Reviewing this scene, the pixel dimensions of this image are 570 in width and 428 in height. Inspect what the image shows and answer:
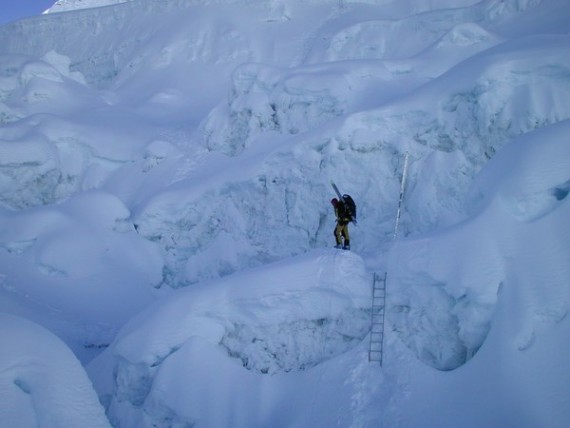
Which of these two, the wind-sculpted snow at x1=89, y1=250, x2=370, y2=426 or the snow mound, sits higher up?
the snow mound

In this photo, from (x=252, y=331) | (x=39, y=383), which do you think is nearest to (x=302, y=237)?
(x=252, y=331)

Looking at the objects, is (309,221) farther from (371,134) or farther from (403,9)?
(403,9)

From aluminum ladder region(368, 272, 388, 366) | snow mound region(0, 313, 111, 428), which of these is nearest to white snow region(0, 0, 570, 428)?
snow mound region(0, 313, 111, 428)

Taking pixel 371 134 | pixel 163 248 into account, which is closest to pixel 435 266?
pixel 371 134

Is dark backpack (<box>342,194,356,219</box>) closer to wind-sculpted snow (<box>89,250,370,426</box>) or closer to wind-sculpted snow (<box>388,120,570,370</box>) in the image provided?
wind-sculpted snow (<box>89,250,370,426</box>)

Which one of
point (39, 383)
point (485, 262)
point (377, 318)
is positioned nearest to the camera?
point (39, 383)

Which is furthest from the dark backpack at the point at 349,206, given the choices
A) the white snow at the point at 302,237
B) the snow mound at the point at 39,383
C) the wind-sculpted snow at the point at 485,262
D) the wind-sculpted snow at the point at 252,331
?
the snow mound at the point at 39,383

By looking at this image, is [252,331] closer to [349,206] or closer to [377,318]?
[377,318]
